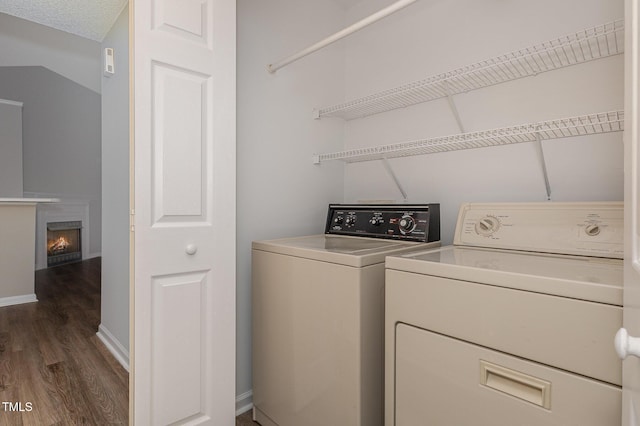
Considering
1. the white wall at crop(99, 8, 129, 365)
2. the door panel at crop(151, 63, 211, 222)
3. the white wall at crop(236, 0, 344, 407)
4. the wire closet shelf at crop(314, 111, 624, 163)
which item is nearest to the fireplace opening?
the white wall at crop(99, 8, 129, 365)

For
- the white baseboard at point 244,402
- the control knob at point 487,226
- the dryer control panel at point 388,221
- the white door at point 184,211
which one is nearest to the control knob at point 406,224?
the dryer control panel at point 388,221

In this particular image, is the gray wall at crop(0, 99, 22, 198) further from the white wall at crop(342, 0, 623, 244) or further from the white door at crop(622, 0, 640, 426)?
the white door at crop(622, 0, 640, 426)

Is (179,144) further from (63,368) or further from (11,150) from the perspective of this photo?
(11,150)

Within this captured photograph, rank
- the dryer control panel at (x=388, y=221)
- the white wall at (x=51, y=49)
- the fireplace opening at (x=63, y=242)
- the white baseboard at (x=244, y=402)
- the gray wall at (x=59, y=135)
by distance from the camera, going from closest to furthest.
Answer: the dryer control panel at (x=388, y=221)
the white baseboard at (x=244, y=402)
the white wall at (x=51, y=49)
the gray wall at (x=59, y=135)
the fireplace opening at (x=63, y=242)

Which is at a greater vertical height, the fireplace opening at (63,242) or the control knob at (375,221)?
the control knob at (375,221)

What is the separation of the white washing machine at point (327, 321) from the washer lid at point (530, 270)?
209 millimetres

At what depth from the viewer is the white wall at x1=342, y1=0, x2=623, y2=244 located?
1403 millimetres

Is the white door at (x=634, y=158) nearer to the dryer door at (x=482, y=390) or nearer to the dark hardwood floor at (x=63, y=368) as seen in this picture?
the dryer door at (x=482, y=390)

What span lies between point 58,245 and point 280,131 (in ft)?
11.6

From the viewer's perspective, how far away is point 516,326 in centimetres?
90

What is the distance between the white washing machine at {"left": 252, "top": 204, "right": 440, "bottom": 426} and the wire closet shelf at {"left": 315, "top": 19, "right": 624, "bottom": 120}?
630mm

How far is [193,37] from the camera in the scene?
1.47 meters

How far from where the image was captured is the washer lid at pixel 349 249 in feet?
4.20

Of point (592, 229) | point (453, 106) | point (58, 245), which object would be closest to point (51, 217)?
point (58, 245)
